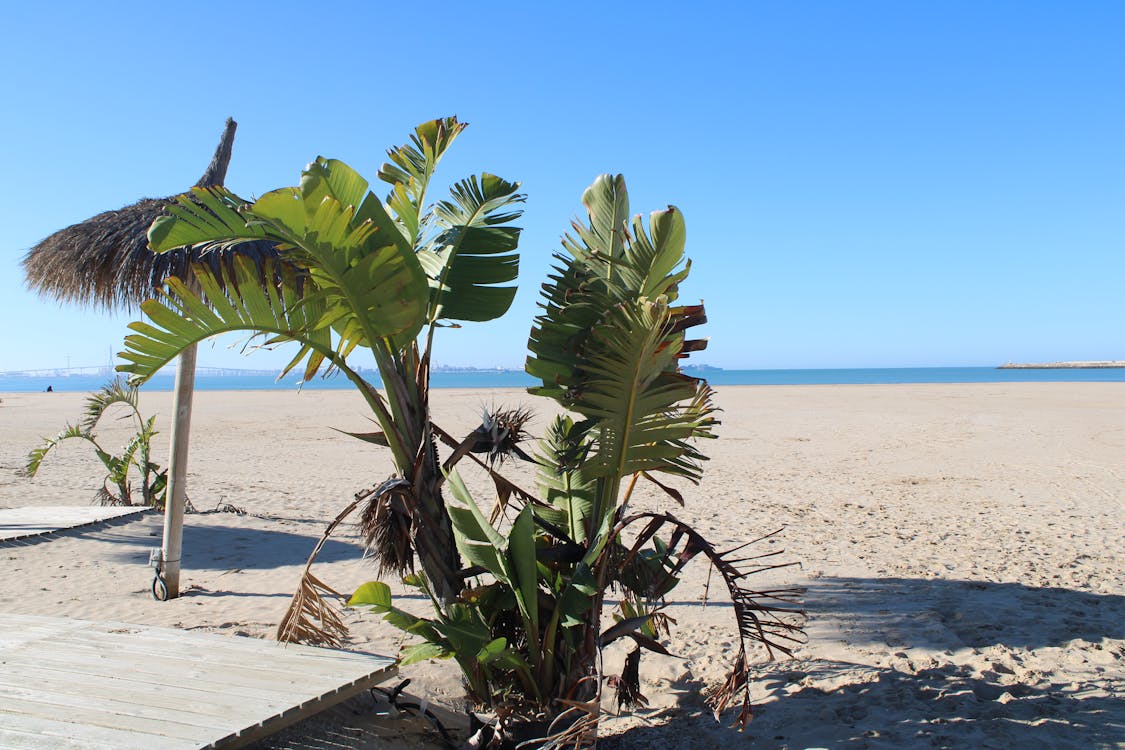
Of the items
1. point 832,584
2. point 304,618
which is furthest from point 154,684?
point 832,584

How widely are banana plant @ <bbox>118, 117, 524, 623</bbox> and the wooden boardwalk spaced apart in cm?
35

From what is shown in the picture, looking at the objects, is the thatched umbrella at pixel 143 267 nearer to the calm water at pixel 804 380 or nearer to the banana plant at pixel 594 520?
the banana plant at pixel 594 520

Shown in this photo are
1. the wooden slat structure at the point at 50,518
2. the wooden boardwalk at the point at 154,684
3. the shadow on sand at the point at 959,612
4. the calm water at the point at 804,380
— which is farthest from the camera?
the calm water at the point at 804,380

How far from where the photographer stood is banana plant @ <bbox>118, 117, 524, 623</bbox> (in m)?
3.01

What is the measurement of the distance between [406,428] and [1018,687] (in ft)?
11.2

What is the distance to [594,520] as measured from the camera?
338cm

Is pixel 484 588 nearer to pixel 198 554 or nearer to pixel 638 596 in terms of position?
pixel 638 596

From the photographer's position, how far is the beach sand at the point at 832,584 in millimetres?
3670

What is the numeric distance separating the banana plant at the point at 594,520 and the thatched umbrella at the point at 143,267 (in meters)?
2.87

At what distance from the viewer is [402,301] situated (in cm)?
318

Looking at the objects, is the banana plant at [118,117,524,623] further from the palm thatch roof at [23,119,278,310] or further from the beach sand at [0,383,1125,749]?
the palm thatch roof at [23,119,278,310]

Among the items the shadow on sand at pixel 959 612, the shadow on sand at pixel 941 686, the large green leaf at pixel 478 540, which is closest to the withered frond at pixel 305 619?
the large green leaf at pixel 478 540

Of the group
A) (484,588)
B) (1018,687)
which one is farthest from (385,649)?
(1018,687)

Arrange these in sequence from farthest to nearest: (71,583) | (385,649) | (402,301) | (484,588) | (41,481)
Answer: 1. (41,481)
2. (71,583)
3. (385,649)
4. (484,588)
5. (402,301)
